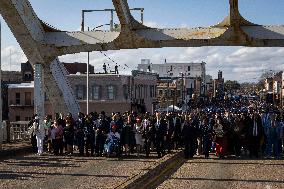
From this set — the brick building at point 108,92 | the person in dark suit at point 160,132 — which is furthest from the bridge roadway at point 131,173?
the brick building at point 108,92

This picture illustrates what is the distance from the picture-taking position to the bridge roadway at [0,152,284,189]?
12.6 m

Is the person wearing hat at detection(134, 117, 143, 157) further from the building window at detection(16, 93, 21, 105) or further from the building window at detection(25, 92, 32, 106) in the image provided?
the building window at detection(16, 93, 21, 105)

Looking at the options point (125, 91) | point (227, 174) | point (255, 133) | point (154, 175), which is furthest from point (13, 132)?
point (125, 91)

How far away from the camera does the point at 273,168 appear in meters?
15.7

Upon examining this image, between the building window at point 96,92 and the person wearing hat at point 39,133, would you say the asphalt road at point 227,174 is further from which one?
the building window at point 96,92

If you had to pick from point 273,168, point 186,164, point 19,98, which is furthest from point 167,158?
point 19,98

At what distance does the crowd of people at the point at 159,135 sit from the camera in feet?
61.5

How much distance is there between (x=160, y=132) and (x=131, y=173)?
5.05 meters

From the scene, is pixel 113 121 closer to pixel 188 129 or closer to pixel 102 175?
pixel 188 129

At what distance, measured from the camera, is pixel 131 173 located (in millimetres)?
14141

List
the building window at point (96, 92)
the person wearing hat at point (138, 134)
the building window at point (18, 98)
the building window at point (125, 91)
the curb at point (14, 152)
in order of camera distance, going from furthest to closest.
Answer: the building window at point (18, 98)
the building window at point (96, 92)
the building window at point (125, 91)
the person wearing hat at point (138, 134)
the curb at point (14, 152)

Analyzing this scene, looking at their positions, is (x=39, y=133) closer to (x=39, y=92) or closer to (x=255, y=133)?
(x=39, y=92)

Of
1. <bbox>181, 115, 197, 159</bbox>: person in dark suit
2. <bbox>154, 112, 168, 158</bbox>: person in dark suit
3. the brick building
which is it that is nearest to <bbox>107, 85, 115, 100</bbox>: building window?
the brick building

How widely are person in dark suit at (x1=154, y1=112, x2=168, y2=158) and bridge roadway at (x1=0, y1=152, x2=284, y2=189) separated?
934 mm
